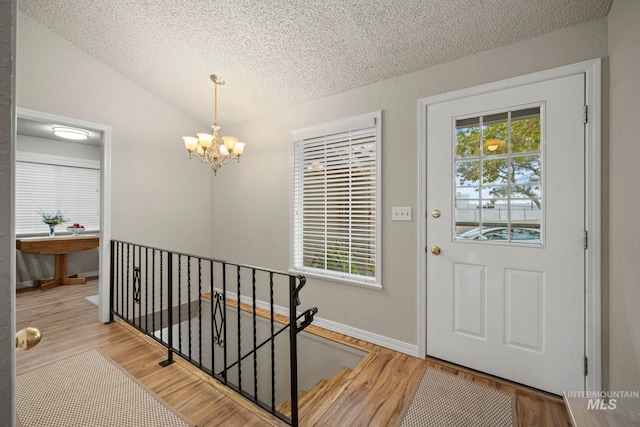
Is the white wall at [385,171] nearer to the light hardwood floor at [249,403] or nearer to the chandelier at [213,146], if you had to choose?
the light hardwood floor at [249,403]

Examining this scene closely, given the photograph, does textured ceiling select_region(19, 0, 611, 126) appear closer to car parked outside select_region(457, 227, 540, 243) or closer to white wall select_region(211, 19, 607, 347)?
white wall select_region(211, 19, 607, 347)

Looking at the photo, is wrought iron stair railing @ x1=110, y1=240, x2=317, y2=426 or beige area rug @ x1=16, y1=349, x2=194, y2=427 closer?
beige area rug @ x1=16, y1=349, x2=194, y2=427

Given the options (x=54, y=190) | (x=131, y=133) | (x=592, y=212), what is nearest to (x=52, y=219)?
(x=54, y=190)

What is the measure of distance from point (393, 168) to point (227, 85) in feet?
6.27

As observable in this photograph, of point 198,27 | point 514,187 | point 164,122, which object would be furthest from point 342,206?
point 164,122

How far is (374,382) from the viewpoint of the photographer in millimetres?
1949

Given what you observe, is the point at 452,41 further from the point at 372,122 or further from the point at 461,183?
the point at 461,183

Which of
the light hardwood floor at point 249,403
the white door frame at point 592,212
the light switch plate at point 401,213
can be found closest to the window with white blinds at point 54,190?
the light hardwood floor at point 249,403

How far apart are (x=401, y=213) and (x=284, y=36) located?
1680 millimetres

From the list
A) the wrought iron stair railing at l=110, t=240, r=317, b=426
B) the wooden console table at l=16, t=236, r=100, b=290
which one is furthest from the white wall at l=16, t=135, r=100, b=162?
the wrought iron stair railing at l=110, t=240, r=317, b=426

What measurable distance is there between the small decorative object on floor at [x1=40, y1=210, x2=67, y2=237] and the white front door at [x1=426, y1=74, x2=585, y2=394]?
5.44 metres

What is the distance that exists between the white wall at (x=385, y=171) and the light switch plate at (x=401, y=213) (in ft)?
0.13

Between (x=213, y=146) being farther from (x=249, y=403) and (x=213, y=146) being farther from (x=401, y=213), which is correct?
(x=249, y=403)

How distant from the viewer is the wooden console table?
396cm
